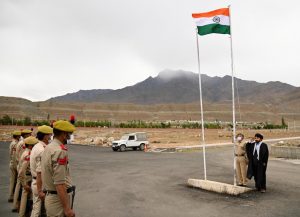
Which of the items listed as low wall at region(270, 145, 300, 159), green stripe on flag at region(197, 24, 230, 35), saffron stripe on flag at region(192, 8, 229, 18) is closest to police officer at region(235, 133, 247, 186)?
green stripe on flag at region(197, 24, 230, 35)

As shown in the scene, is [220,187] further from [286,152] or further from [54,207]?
[286,152]

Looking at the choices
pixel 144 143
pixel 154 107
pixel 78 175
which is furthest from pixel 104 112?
pixel 78 175

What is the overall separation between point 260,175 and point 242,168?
2.76 feet

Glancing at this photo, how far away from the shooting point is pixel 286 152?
939 inches

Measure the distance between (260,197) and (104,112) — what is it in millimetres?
148017

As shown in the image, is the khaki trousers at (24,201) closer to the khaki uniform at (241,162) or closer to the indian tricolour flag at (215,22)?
the khaki uniform at (241,162)

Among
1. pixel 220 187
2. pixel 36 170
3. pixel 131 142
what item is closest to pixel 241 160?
pixel 220 187

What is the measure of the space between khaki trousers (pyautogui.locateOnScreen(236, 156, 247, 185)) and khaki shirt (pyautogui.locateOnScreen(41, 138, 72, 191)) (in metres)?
8.91

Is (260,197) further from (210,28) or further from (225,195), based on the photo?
(210,28)

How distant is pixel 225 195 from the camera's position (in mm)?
11602

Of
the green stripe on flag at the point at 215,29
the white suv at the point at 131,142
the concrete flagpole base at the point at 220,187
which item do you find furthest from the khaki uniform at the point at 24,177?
the white suv at the point at 131,142

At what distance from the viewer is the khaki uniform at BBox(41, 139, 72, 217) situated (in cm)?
496

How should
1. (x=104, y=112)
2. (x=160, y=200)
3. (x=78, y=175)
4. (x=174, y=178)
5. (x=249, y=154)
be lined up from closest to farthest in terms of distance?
(x=160, y=200) < (x=249, y=154) < (x=174, y=178) < (x=78, y=175) < (x=104, y=112)

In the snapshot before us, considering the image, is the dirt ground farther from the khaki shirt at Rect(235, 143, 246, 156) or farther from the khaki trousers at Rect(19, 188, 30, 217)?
the khaki trousers at Rect(19, 188, 30, 217)
